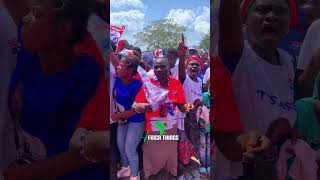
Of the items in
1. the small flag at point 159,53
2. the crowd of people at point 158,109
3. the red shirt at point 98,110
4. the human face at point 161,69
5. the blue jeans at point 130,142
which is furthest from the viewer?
the small flag at point 159,53

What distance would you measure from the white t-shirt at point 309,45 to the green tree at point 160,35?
7.35 ft

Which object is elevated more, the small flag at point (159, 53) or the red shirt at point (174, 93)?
the small flag at point (159, 53)

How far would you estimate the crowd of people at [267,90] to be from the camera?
2.66 metres

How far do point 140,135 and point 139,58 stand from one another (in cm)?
82

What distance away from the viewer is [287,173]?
2.86 metres

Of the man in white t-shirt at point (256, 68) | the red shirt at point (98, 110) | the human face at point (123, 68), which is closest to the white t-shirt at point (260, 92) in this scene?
the man in white t-shirt at point (256, 68)

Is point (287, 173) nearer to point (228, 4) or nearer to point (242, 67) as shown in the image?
point (242, 67)

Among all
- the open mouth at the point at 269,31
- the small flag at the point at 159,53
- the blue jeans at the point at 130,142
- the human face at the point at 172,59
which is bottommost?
the blue jeans at the point at 130,142

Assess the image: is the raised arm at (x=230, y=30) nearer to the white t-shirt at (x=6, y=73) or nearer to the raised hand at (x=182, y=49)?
the white t-shirt at (x=6, y=73)

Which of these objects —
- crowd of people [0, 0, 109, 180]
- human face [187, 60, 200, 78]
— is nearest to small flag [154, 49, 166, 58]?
human face [187, 60, 200, 78]

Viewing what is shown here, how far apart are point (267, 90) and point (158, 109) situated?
78.2 inches

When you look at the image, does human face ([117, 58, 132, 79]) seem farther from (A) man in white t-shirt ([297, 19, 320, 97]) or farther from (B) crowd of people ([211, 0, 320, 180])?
(A) man in white t-shirt ([297, 19, 320, 97])

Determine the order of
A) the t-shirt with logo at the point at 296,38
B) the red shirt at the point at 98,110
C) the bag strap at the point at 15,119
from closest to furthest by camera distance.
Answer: the red shirt at the point at 98,110, the bag strap at the point at 15,119, the t-shirt with logo at the point at 296,38

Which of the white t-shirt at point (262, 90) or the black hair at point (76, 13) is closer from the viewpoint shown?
the black hair at point (76, 13)
